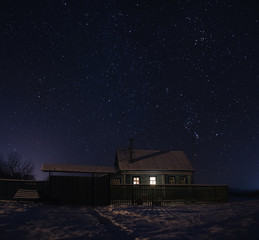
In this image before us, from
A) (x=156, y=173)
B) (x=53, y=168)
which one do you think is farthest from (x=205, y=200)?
(x=53, y=168)

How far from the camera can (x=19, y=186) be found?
1805cm

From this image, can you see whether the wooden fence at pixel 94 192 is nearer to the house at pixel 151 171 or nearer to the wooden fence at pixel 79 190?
the wooden fence at pixel 79 190

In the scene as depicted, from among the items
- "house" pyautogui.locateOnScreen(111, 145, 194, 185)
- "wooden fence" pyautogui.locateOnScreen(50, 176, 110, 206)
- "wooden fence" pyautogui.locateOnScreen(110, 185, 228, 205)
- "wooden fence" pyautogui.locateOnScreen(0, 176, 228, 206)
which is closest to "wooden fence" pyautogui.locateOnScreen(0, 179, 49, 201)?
"wooden fence" pyautogui.locateOnScreen(0, 176, 228, 206)

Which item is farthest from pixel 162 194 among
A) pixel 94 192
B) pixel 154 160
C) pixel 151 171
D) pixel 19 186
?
pixel 154 160

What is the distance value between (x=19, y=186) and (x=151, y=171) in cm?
1468

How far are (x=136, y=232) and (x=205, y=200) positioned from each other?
47.9 ft

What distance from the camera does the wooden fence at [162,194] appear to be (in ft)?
59.6

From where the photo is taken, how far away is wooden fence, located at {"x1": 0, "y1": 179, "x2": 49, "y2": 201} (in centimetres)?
1638

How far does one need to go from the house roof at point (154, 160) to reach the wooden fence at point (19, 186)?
40.4ft

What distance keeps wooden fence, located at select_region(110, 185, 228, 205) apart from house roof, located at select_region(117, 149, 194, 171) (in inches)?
287

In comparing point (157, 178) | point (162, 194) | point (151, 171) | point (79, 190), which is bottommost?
point (162, 194)

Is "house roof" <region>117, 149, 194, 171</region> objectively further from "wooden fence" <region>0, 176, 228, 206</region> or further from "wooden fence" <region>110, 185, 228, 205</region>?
"wooden fence" <region>0, 176, 228, 206</region>

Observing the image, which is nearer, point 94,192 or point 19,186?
point 94,192

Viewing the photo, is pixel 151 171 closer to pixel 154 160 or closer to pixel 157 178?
pixel 157 178
